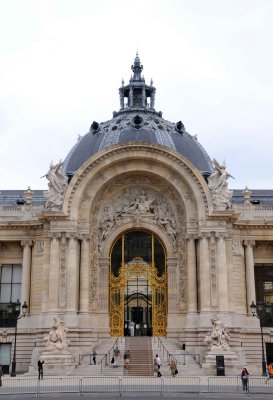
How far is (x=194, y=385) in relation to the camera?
85.0 feet

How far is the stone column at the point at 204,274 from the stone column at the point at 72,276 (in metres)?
8.17

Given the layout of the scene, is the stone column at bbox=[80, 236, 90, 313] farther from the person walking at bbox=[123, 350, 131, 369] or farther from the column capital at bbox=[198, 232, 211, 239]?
the column capital at bbox=[198, 232, 211, 239]

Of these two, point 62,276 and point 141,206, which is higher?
point 141,206

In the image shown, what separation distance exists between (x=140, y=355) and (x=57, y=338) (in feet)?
16.7

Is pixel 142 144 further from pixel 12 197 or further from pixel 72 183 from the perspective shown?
pixel 12 197

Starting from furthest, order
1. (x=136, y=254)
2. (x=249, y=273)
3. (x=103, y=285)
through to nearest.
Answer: (x=136, y=254), (x=103, y=285), (x=249, y=273)

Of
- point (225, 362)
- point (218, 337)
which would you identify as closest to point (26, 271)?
point (218, 337)

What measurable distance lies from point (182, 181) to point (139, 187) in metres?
3.73

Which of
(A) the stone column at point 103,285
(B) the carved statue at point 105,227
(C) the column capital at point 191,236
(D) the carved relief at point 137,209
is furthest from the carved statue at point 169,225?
(A) the stone column at point 103,285

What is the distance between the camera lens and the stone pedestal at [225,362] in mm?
31266

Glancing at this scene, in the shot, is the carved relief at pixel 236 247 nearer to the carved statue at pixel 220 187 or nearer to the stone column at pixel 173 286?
the carved statue at pixel 220 187

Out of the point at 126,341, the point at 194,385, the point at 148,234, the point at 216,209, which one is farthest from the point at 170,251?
the point at 194,385

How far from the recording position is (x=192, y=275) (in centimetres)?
3691

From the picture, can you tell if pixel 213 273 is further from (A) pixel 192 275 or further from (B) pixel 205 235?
(B) pixel 205 235
